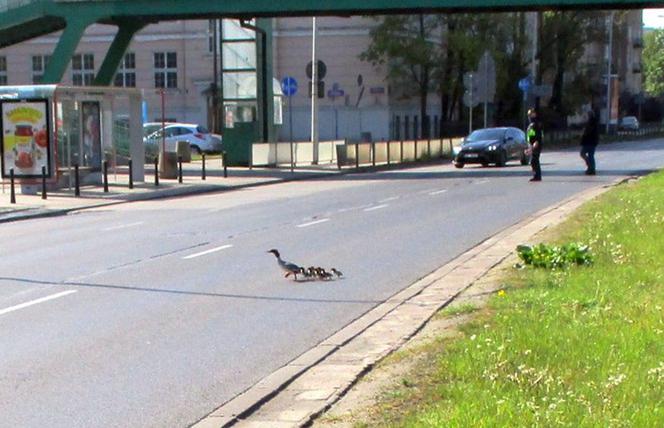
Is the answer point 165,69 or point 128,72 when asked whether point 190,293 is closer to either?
point 165,69

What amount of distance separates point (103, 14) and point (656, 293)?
103 ft

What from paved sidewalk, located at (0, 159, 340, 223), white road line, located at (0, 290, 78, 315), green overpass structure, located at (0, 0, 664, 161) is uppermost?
green overpass structure, located at (0, 0, 664, 161)

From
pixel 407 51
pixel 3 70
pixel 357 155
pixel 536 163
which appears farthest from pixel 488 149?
pixel 3 70

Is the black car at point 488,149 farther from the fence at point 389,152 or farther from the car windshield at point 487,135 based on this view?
the fence at point 389,152

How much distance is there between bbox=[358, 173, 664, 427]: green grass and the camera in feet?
20.8

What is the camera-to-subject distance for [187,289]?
13.3 m

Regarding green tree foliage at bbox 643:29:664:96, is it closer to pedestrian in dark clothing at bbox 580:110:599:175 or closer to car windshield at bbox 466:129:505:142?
car windshield at bbox 466:129:505:142

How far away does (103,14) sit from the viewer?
3900cm

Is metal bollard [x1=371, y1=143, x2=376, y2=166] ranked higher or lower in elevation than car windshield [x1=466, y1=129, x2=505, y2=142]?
lower

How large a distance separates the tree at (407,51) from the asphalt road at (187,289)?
3884cm

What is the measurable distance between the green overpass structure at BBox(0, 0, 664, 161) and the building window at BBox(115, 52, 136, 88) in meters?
29.7

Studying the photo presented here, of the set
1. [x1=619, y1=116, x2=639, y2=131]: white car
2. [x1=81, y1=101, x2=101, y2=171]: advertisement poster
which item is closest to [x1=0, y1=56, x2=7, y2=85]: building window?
[x1=81, y1=101, x2=101, y2=171]: advertisement poster

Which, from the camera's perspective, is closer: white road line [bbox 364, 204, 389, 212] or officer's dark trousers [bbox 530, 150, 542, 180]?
white road line [bbox 364, 204, 389, 212]

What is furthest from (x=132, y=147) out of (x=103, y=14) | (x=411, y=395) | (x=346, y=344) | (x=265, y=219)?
(x=411, y=395)
